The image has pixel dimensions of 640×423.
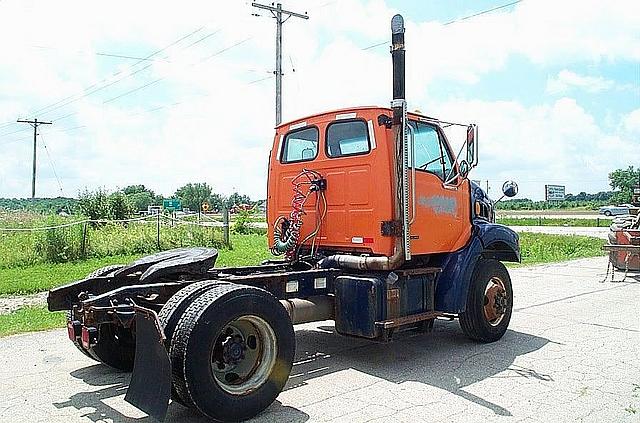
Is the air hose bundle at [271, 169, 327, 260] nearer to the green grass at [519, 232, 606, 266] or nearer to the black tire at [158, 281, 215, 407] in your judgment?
the black tire at [158, 281, 215, 407]

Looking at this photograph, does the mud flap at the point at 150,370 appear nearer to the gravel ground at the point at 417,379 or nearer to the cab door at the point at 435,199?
the gravel ground at the point at 417,379

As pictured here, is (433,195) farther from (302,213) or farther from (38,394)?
(38,394)

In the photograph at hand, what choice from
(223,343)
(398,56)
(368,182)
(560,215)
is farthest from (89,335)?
(560,215)

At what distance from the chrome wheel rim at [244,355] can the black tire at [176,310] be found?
361 millimetres

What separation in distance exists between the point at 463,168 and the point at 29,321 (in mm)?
6725

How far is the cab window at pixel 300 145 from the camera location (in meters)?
8.12

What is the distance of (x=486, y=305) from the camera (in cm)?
829

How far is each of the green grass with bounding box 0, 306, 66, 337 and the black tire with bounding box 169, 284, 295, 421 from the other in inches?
191

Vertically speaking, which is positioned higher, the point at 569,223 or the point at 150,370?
the point at 569,223

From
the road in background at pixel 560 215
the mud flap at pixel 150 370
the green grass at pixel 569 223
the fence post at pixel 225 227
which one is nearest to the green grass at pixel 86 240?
the fence post at pixel 225 227

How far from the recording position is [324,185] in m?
7.85

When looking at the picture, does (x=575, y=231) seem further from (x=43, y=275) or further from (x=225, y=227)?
(x=43, y=275)

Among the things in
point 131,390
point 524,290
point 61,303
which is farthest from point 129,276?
point 524,290

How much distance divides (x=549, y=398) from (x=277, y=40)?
21671 mm
